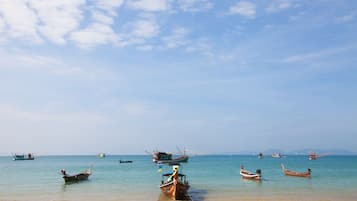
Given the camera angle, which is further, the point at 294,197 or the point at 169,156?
the point at 169,156

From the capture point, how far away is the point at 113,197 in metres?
25.0

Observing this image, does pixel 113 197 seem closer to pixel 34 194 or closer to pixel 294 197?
pixel 34 194

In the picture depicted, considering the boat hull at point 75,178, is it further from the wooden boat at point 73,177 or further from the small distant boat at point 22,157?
the small distant boat at point 22,157

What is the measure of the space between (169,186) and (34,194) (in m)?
10.9

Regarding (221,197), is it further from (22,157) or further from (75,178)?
(22,157)

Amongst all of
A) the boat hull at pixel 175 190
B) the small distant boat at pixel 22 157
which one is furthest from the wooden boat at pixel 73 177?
the small distant boat at pixel 22 157

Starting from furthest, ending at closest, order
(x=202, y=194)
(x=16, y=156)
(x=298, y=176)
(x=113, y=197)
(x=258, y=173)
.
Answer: (x=16, y=156) < (x=298, y=176) < (x=258, y=173) < (x=202, y=194) < (x=113, y=197)

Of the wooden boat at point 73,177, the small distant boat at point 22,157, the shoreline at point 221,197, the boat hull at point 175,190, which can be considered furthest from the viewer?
the small distant boat at point 22,157

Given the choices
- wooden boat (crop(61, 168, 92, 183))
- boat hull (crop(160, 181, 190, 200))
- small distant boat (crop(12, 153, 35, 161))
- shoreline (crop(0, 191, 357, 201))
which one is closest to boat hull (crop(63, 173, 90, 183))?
wooden boat (crop(61, 168, 92, 183))

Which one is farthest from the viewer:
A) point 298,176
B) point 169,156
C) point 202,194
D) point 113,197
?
point 169,156

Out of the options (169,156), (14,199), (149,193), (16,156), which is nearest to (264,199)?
(149,193)

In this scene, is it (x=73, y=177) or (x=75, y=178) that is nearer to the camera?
(x=73, y=177)

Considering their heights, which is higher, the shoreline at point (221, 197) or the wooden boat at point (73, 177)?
the wooden boat at point (73, 177)

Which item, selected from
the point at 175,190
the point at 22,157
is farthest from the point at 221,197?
the point at 22,157
